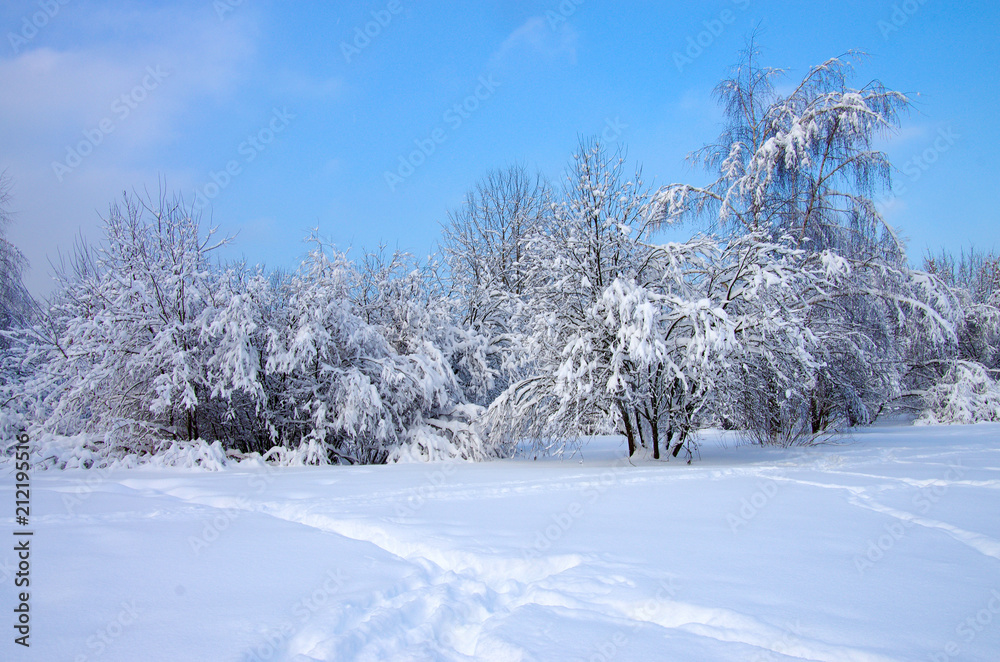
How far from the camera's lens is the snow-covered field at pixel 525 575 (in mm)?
2279

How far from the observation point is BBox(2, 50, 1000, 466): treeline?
9.21 meters

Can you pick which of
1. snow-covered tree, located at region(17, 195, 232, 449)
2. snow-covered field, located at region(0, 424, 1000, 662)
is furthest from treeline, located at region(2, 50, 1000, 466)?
snow-covered field, located at region(0, 424, 1000, 662)

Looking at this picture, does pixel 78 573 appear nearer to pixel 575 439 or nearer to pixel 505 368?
pixel 575 439

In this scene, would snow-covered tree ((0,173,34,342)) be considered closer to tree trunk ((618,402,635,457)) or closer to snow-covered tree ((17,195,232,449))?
snow-covered tree ((17,195,232,449))

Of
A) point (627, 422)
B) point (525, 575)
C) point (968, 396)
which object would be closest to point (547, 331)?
point (627, 422)

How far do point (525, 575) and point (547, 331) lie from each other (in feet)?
21.7

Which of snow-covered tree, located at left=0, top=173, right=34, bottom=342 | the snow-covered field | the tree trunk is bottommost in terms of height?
the snow-covered field

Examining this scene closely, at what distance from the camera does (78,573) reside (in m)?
3.03

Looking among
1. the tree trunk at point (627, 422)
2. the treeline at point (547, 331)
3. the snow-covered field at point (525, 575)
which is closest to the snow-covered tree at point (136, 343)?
the treeline at point (547, 331)

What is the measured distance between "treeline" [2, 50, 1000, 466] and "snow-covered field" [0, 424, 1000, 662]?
3.53 m

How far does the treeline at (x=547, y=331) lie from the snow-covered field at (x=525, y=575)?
11.6 feet

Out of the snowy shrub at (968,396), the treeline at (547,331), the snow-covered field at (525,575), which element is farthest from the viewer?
the snowy shrub at (968,396)

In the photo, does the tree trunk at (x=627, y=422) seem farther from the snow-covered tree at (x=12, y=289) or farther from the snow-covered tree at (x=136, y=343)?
the snow-covered tree at (x=12, y=289)

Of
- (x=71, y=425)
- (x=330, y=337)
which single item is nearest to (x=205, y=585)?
(x=330, y=337)
